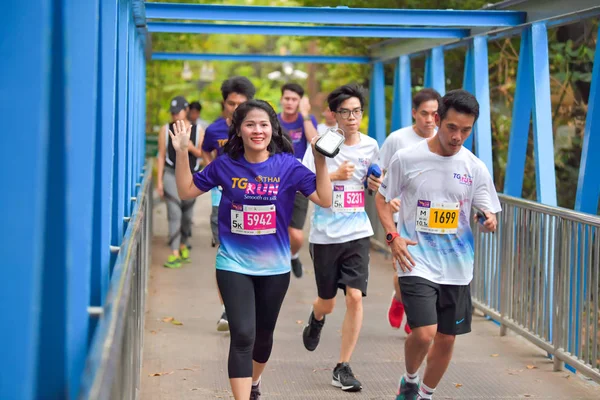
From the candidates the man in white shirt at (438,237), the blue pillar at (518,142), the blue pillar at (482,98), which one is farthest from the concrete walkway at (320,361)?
the blue pillar at (482,98)

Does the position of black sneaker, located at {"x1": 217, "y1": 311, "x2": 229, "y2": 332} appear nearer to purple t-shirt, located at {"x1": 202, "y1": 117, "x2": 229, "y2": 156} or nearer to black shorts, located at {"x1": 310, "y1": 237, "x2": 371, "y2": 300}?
purple t-shirt, located at {"x1": 202, "y1": 117, "x2": 229, "y2": 156}

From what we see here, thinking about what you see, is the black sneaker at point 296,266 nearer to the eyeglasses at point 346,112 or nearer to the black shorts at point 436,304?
the eyeglasses at point 346,112

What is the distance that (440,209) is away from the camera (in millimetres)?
5473

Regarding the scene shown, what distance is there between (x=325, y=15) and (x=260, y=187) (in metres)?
4.84

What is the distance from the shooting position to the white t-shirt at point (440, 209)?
5477mm

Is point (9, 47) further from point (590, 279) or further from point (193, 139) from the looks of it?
point (193, 139)

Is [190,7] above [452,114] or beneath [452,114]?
above

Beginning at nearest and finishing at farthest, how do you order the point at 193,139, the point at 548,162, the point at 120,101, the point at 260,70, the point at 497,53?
1. the point at 120,101
2. the point at 548,162
3. the point at 193,139
4. the point at 497,53
5. the point at 260,70

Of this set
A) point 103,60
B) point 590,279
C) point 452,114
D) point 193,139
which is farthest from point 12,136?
point 193,139

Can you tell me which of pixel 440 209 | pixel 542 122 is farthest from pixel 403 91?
pixel 440 209

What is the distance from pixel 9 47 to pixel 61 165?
0.41 meters

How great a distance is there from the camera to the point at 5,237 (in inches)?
72.4

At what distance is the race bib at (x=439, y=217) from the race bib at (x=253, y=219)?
89 cm

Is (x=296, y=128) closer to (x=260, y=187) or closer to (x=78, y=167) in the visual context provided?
(x=260, y=187)
